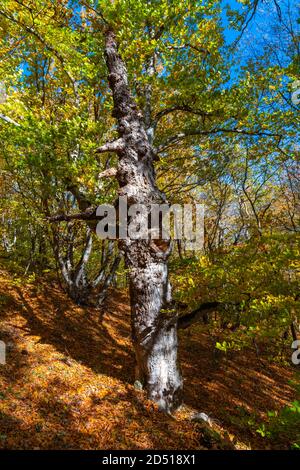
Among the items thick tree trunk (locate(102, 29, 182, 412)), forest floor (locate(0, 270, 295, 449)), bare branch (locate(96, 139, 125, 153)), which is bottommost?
forest floor (locate(0, 270, 295, 449))

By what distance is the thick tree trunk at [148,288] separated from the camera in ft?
14.3

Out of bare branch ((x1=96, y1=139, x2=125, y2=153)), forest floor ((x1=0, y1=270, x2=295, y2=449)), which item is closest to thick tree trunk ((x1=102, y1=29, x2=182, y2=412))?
bare branch ((x1=96, y1=139, x2=125, y2=153))

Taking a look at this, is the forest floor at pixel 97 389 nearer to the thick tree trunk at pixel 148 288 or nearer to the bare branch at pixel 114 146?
the thick tree trunk at pixel 148 288

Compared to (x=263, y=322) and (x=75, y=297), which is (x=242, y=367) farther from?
(x=75, y=297)

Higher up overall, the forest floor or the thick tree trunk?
the thick tree trunk

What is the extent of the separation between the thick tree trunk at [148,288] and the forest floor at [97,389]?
1.52ft

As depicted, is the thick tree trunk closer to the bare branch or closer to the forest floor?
the bare branch

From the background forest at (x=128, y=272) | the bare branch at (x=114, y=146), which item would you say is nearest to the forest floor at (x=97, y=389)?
the background forest at (x=128, y=272)

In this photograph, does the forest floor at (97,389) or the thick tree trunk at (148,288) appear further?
the thick tree trunk at (148,288)

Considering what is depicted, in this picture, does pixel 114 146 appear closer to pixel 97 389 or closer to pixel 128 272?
pixel 128 272

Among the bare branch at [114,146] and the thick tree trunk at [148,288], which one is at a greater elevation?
the bare branch at [114,146]

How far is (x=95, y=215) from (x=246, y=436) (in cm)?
494

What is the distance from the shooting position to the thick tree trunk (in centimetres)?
435

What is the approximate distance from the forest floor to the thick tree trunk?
463 mm
